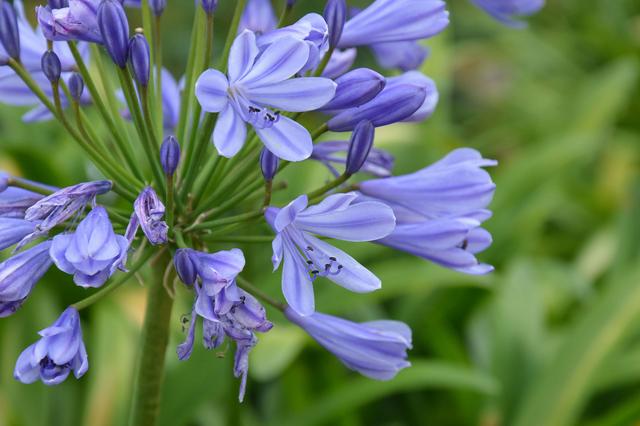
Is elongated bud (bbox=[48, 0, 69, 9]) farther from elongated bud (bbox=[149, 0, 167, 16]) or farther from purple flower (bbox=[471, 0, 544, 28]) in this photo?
purple flower (bbox=[471, 0, 544, 28])

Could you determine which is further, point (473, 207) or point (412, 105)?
point (473, 207)

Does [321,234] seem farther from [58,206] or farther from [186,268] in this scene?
[58,206]

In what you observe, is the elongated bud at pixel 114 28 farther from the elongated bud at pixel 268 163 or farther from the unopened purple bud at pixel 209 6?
the elongated bud at pixel 268 163

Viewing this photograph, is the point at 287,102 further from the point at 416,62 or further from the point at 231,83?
the point at 416,62

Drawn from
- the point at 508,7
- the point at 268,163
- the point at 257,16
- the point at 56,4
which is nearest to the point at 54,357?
the point at 268,163

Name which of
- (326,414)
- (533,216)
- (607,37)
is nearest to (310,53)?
(326,414)

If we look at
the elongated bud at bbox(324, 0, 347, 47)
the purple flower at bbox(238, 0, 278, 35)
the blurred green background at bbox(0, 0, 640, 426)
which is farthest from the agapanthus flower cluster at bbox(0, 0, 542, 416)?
the blurred green background at bbox(0, 0, 640, 426)

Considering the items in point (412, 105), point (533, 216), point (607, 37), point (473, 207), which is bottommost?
point (607, 37)
